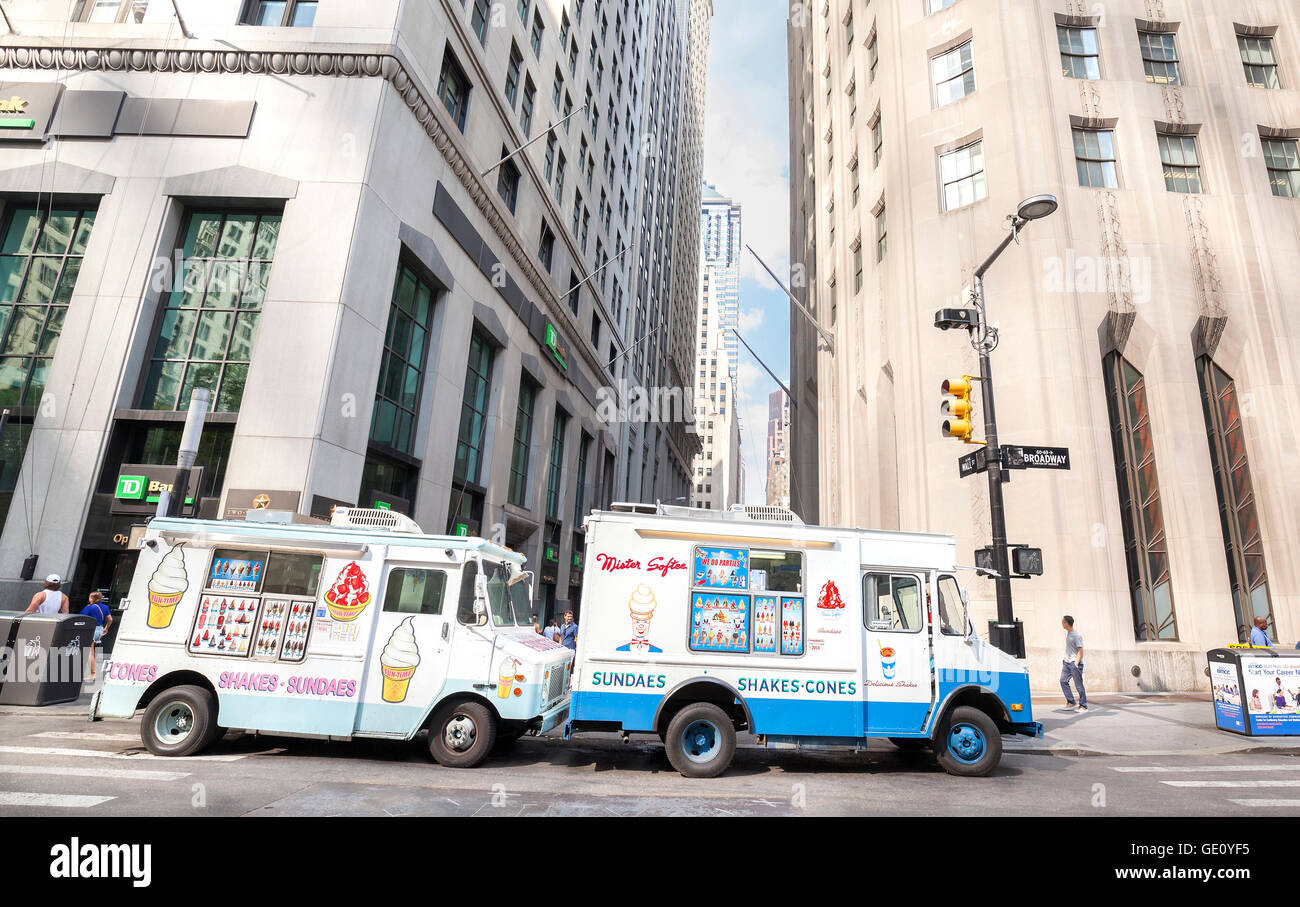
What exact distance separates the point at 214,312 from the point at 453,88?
1034 cm

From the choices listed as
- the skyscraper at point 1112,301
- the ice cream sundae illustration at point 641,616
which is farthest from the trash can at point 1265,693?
the ice cream sundae illustration at point 641,616

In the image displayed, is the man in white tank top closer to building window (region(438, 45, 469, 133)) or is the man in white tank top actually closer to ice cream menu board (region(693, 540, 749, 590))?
ice cream menu board (region(693, 540, 749, 590))

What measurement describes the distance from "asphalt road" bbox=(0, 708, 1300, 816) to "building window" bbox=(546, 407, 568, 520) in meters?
22.0

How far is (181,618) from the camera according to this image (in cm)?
812

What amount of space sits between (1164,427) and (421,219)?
869 inches

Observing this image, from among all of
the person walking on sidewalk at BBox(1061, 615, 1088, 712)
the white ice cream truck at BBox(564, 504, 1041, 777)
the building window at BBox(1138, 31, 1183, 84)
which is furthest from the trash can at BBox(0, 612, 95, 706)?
the building window at BBox(1138, 31, 1183, 84)

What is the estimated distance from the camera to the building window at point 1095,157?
65.6 feet

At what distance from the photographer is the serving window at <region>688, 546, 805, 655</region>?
8.18 m

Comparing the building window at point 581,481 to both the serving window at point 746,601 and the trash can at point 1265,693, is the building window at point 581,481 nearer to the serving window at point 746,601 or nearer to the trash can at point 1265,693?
the serving window at point 746,601

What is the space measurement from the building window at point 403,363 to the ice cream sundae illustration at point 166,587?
8178mm

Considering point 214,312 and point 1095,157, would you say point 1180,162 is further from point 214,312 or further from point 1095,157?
point 214,312

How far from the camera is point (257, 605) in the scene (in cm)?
816
